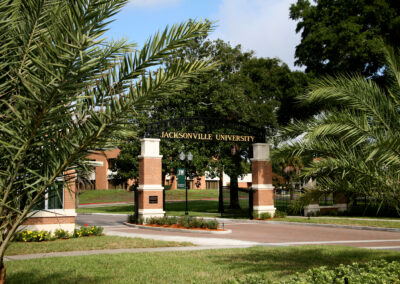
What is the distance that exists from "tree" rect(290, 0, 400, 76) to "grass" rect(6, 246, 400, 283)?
16.3 m

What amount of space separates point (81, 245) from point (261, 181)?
13.9m

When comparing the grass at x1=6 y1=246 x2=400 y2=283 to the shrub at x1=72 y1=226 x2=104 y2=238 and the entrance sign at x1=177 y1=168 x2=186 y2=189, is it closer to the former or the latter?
the shrub at x1=72 y1=226 x2=104 y2=238

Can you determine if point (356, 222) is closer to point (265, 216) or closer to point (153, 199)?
point (265, 216)

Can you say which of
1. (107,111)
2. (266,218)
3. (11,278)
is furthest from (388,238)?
(107,111)

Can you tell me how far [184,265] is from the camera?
33.1 ft

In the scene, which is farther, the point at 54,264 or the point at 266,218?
the point at 266,218

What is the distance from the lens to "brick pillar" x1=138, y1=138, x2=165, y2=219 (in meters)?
23.0

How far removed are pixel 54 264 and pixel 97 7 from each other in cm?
761

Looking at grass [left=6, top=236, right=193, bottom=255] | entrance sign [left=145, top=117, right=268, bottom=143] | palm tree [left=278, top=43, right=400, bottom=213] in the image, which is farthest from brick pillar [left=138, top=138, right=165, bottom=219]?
palm tree [left=278, top=43, right=400, bottom=213]

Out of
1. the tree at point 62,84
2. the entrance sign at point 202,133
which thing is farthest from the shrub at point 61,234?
the tree at point 62,84

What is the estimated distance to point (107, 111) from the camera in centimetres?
450

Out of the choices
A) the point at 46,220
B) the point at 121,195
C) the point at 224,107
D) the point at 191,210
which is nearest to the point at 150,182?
the point at 46,220

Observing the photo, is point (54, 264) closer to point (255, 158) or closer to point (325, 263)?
point (325, 263)

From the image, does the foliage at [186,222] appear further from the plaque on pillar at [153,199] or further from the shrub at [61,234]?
the shrub at [61,234]
